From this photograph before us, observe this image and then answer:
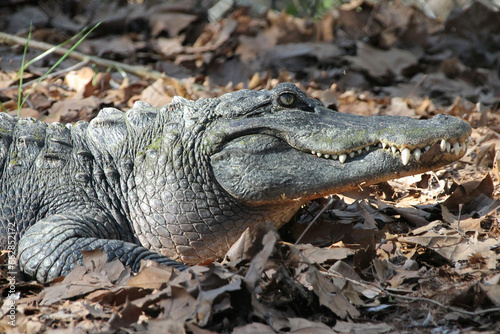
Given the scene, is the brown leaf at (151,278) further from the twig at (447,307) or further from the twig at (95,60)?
the twig at (95,60)

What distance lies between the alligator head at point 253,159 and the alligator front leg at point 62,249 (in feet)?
1.09

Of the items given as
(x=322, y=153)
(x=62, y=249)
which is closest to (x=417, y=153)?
(x=322, y=153)

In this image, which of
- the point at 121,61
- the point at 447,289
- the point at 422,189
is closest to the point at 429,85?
the point at 422,189

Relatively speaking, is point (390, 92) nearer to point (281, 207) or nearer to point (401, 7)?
point (401, 7)

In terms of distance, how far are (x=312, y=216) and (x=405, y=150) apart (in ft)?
3.14

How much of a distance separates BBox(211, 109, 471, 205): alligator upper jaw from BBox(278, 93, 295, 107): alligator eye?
0.09 metres

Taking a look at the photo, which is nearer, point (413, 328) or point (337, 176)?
point (413, 328)

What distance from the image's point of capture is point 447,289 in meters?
2.62

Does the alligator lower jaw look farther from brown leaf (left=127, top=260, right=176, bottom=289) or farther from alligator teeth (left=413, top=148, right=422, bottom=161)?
brown leaf (left=127, top=260, right=176, bottom=289)

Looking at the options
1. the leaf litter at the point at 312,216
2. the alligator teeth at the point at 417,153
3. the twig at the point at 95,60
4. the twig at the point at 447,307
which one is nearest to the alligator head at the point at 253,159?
the alligator teeth at the point at 417,153

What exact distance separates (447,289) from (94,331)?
→ 174 cm

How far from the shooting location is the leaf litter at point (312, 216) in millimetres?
2410

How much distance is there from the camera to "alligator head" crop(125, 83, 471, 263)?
326 centimetres

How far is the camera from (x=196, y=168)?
3441mm
